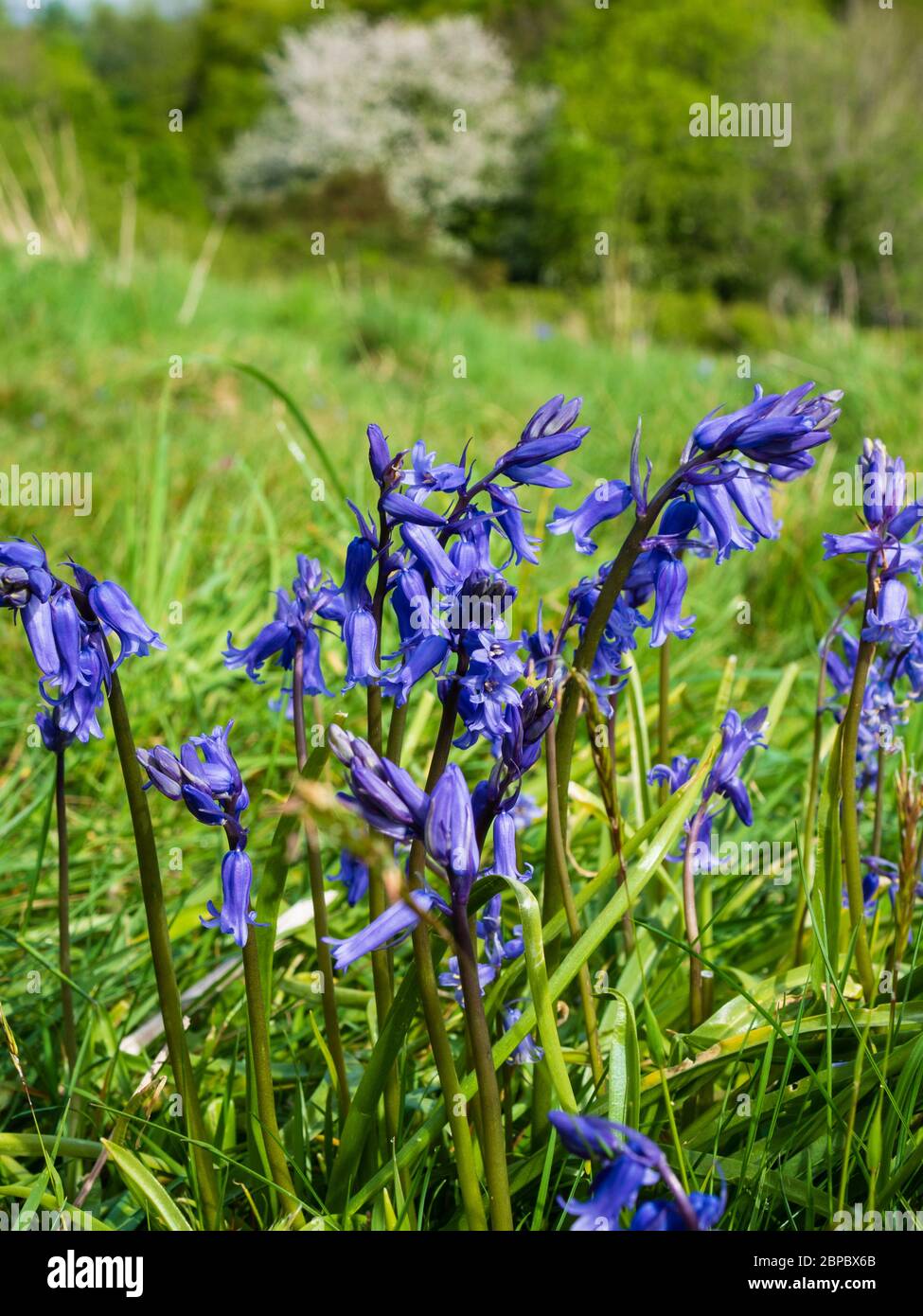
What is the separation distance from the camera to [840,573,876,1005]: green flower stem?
1.69 m

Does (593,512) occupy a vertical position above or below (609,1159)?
above

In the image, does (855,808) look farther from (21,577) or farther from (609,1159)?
(21,577)

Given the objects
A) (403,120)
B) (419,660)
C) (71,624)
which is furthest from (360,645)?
(403,120)

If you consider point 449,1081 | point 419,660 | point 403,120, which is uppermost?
point 403,120

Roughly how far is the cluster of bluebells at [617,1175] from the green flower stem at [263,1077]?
55 cm

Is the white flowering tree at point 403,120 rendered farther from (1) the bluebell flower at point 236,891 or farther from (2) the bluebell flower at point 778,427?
(1) the bluebell flower at point 236,891

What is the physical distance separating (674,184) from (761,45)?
4.50 m

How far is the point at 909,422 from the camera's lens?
20.0 feet

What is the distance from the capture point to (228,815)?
142 centimetres

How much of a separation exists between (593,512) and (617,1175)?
0.85 metres

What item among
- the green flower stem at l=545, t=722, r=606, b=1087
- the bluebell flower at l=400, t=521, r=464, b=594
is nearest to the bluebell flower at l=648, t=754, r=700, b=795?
the green flower stem at l=545, t=722, r=606, b=1087

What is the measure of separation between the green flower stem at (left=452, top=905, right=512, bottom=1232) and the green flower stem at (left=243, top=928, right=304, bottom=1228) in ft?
1.08

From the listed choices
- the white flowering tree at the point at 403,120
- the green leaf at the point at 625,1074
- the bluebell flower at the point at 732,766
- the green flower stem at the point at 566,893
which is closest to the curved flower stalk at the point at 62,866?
the green flower stem at the point at 566,893
